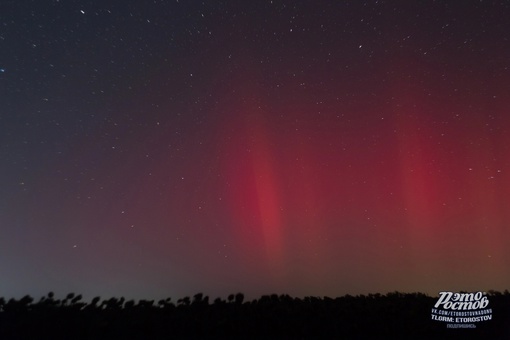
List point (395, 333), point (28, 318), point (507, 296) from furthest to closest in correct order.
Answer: point (507, 296) < point (395, 333) < point (28, 318)

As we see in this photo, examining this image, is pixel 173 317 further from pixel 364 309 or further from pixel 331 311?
pixel 364 309

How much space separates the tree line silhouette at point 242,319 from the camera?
9211 mm

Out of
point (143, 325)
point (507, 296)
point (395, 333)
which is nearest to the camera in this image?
point (143, 325)

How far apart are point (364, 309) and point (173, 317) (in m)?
4.46

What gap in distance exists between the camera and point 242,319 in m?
10.1

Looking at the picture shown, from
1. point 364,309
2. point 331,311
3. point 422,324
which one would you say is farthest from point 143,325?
point 422,324

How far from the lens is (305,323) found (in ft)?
33.3
